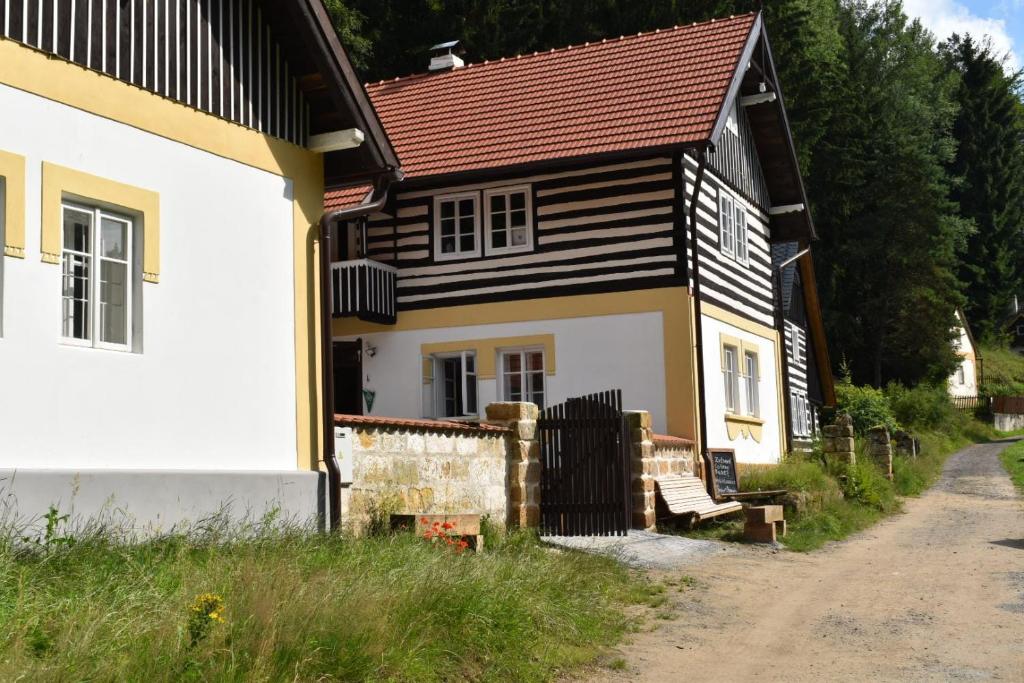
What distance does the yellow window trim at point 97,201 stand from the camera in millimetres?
9685

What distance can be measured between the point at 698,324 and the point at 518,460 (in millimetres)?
6337

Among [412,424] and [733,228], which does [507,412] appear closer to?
[412,424]

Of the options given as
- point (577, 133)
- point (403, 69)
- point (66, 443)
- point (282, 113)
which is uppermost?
point (403, 69)

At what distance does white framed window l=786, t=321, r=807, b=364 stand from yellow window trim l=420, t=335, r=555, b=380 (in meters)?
14.5

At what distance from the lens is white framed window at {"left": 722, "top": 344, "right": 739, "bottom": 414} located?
2266 cm

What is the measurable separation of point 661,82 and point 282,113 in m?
10.8

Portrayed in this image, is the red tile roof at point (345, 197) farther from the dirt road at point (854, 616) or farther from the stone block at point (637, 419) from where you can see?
the dirt road at point (854, 616)

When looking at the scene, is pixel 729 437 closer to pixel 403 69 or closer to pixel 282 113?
pixel 282 113

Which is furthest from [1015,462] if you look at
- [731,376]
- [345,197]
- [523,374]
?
[345,197]

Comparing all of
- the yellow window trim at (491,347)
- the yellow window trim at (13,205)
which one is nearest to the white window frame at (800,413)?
the yellow window trim at (491,347)

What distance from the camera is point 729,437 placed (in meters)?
22.2

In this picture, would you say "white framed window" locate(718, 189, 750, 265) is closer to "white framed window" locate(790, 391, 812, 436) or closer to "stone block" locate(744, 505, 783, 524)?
"stone block" locate(744, 505, 783, 524)

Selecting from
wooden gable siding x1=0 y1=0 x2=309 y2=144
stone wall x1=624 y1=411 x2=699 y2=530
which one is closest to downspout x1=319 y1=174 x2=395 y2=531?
wooden gable siding x1=0 y1=0 x2=309 y2=144

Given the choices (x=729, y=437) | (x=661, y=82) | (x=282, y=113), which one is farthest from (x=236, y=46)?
(x=729, y=437)
